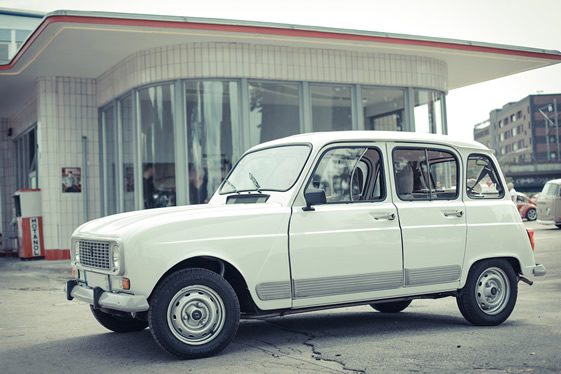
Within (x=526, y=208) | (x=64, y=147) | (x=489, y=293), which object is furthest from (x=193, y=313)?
(x=526, y=208)

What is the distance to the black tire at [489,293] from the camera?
7137 mm

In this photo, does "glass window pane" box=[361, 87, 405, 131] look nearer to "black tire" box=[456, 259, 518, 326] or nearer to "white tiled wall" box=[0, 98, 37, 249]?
"black tire" box=[456, 259, 518, 326]

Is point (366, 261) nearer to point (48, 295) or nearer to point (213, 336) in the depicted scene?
point (213, 336)

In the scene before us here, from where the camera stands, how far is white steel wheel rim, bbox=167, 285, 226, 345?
5.77 meters

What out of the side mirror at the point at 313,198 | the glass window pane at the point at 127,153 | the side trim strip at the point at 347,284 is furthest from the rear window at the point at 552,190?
the side mirror at the point at 313,198

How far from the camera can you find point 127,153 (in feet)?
56.0

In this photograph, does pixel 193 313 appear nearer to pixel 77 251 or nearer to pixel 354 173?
pixel 77 251

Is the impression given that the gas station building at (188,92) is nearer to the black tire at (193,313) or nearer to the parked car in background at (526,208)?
the black tire at (193,313)

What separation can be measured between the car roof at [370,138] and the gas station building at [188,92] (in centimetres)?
766

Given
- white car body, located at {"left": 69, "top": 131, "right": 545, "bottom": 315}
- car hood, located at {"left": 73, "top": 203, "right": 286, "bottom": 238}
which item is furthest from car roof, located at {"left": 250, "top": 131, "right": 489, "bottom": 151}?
car hood, located at {"left": 73, "top": 203, "right": 286, "bottom": 238}

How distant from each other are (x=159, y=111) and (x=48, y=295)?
567 centimetres

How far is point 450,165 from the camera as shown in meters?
7.48

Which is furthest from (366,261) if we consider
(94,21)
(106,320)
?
(94,21)

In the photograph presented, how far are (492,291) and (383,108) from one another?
10705 mm
